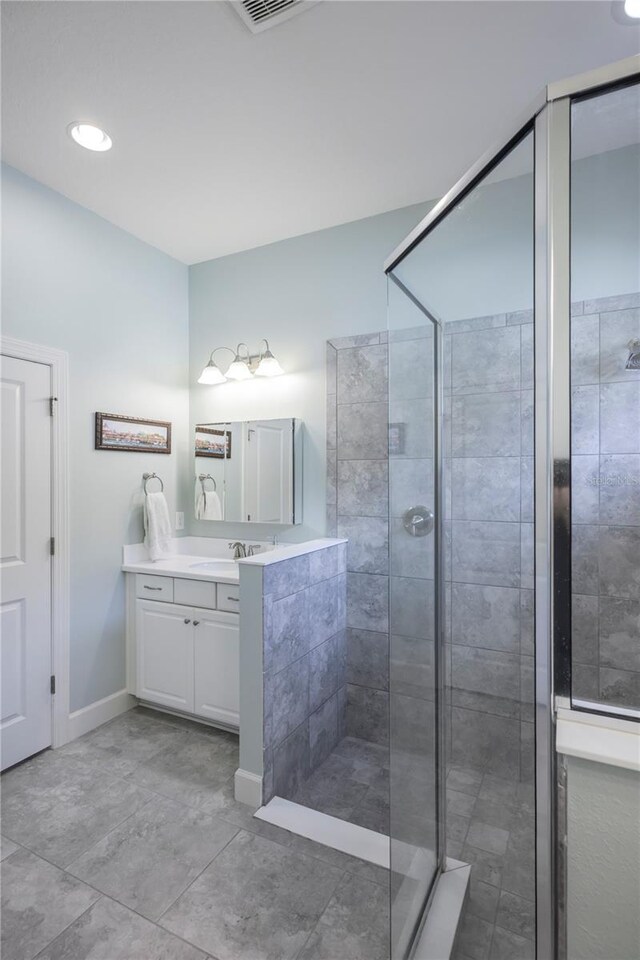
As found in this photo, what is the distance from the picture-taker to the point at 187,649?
251cm

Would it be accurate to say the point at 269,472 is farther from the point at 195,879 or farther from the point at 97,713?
the point at 195,879

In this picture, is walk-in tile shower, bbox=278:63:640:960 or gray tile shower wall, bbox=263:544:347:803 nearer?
walk-in tile shower, bbox=278:63:640:960

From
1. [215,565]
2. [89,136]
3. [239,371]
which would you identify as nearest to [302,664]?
[215,565]

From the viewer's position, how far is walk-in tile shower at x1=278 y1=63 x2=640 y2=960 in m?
0.88

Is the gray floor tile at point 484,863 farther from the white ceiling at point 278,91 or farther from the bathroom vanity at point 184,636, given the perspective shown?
the white ceiling at point 278,91

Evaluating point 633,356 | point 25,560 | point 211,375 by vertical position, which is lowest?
point 25,560

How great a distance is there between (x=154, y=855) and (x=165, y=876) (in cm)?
11

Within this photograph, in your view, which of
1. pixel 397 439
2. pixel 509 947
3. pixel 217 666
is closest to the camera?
pixel 509 947

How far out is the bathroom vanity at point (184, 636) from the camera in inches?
93.6

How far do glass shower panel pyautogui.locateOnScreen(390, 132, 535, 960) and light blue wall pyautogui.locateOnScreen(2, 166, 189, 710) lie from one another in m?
1.83

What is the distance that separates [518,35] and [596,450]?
1424 millimetres

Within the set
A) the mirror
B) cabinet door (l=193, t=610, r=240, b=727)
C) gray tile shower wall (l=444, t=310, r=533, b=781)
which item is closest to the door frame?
cabinet door (l=193, t=610, r=240, b=727)

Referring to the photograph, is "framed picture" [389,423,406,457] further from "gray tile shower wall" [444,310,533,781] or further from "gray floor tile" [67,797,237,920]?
"gray floor tile" [67,797,237,920]

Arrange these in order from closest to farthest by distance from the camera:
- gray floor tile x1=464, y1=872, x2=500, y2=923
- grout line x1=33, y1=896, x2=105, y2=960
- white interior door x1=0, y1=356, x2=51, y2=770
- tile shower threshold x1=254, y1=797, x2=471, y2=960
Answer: gray floor tile x1=464, y1=872, x2=500, y2=923, tile shower threshold x1=254, y1=797, x2=471, y2=960, grout line x1=33, y1=896, x2=105, y2=960, white interior door x1=0, y1=356, x2=51, y2=770
